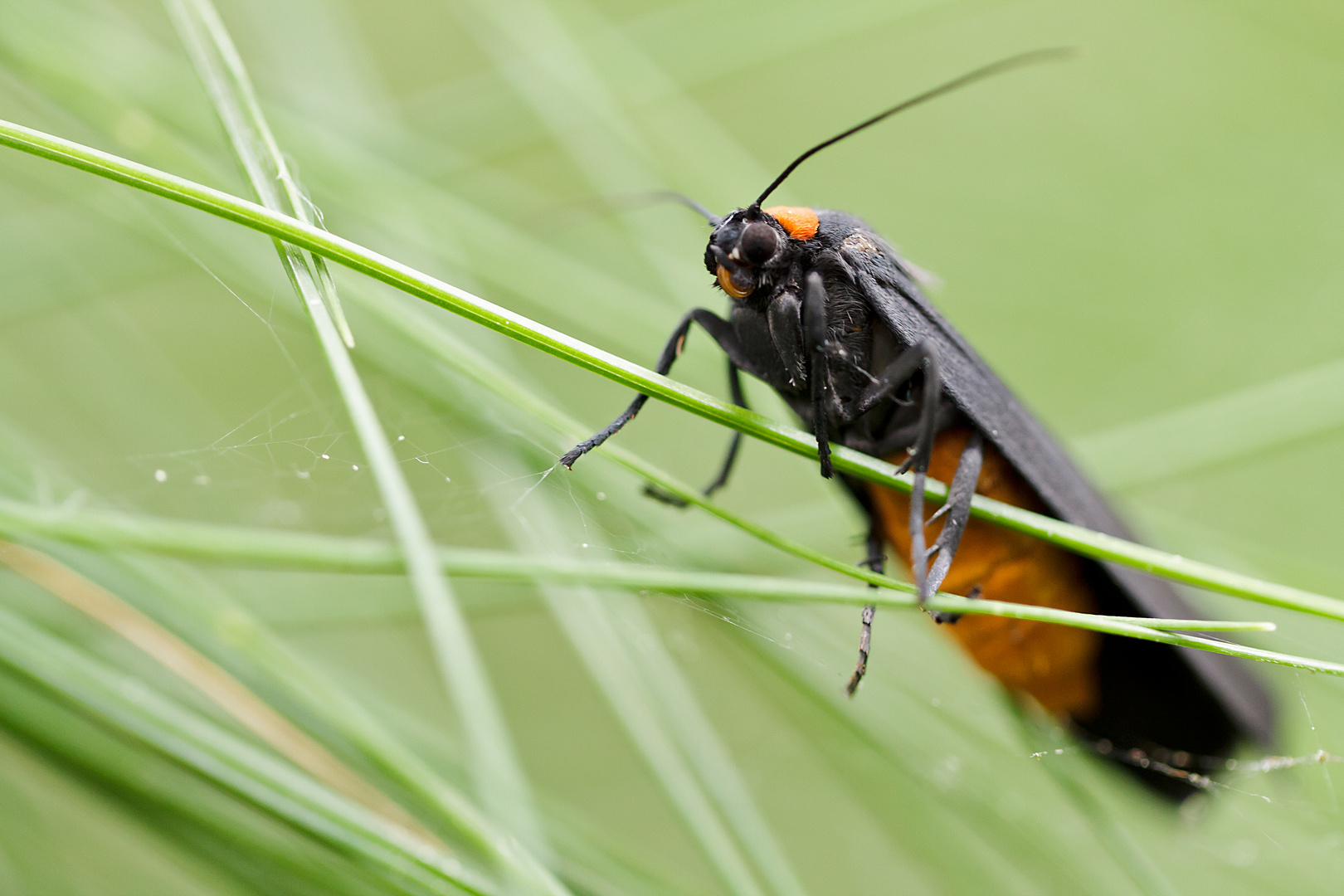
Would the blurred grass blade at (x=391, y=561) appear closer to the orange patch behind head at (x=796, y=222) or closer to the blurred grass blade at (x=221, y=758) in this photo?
the blurred grass blade at (x=221, y=758)

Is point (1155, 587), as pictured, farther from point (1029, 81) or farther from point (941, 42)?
point (941, 42)

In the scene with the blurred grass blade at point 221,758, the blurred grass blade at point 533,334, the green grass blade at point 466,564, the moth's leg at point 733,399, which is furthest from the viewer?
the moth's leg at point 733,399

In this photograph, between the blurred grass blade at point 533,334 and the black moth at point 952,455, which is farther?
the black moth at point 952,455

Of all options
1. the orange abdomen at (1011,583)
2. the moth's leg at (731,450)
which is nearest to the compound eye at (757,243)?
the moth's leg at (731,450)

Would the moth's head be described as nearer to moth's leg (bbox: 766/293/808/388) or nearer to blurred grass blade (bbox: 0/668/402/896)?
moth's leg (bbox: 766/293/808/388)

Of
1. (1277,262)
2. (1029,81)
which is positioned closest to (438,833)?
(1277,262)

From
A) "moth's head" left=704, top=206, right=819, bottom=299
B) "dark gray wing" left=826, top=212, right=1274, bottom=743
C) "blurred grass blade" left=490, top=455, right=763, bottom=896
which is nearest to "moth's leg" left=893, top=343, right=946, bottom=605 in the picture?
"dark gray wing" left=826, top=212, right=1274, bottom=743

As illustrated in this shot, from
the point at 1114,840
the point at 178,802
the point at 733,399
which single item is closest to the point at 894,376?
the point at 733,399

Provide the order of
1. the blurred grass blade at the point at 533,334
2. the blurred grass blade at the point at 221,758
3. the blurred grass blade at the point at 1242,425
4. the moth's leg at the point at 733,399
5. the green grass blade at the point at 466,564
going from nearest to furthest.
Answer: the blurred grass blade at the point at 533,334
the green grass blade at the point at 466,564
the blurred grass blade at the point at 221,758
the moth's leg at the point at 733,399
the blurred grass blade at the point at 1242,425
